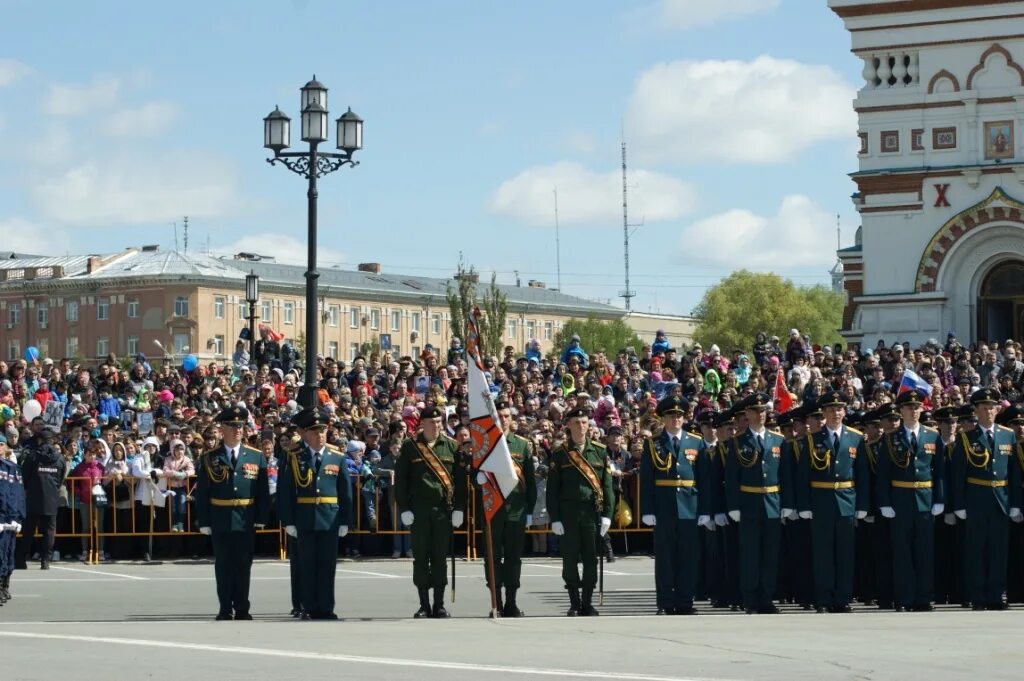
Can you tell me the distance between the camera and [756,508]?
17156mm

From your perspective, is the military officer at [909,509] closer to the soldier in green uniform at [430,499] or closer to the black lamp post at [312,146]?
the soldier in green uniform at [430,499]

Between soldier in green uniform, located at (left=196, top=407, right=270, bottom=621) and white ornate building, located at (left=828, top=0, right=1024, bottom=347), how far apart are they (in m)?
26.3

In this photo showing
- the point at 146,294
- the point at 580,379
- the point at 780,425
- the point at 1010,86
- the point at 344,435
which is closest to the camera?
the point at 780,425

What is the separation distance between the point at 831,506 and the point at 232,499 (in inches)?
208

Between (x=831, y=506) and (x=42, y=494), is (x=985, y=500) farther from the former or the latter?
(x=42, y=494)

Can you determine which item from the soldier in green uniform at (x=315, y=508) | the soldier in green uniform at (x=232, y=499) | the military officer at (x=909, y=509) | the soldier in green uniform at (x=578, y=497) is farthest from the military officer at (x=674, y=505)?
the soldier in green uniform at (x=232, y=499)

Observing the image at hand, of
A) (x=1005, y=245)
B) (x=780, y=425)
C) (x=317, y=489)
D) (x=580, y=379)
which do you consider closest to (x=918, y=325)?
(x=1005, y=245)

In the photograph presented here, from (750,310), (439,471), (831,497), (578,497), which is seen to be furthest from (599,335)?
(439,471)

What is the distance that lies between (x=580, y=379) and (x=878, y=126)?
12491mm

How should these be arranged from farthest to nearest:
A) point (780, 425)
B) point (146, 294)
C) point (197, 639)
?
point (146, 294)
point (780, 425)
point (197, 639)

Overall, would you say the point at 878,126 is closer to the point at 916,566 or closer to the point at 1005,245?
the point at 1005,245

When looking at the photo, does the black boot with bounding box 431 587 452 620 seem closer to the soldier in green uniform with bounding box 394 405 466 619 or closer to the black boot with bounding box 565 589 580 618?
the soldier in green uniform with bounding box 394 405 466 619

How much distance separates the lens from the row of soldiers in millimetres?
17125

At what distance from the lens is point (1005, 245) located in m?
40.7
